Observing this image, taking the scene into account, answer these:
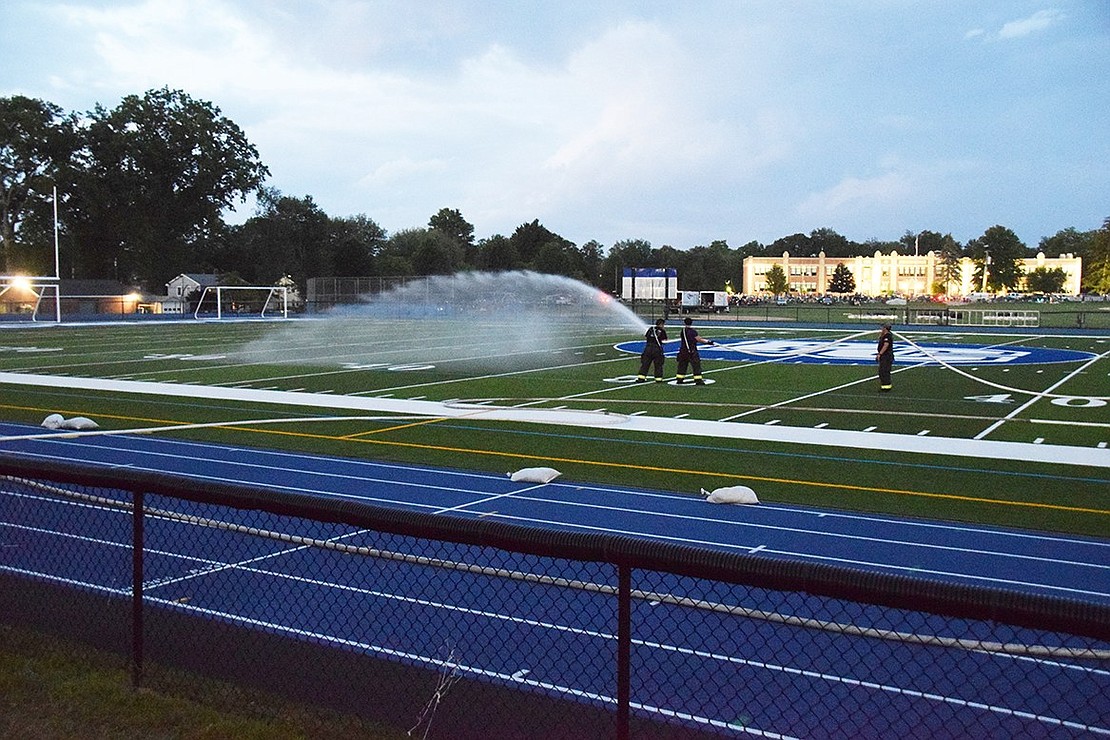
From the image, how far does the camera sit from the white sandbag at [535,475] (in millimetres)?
13883

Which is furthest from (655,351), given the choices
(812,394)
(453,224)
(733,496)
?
(453,224)

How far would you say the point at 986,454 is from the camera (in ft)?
53.8

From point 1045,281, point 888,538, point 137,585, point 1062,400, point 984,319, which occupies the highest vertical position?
point 1045,281

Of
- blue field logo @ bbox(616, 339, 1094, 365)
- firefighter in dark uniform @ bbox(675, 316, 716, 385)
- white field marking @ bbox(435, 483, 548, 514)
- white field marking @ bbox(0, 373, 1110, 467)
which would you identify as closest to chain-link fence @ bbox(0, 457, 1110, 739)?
white field marking @ bbox(435, 483, 548, 514)

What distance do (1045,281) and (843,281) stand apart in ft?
136

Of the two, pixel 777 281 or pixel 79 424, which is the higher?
pixel 777 281

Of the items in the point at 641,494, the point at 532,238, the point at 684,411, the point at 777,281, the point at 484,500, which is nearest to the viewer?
the point at 484,500

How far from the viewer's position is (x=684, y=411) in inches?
865

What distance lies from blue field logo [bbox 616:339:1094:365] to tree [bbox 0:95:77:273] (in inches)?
2832

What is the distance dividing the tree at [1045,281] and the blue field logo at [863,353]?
520 feet

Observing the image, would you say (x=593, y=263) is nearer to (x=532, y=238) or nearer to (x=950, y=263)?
(x=532, y=238)

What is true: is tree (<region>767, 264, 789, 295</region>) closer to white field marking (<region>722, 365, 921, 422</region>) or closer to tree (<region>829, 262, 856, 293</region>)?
tree (<region>829, 262, 856, 293</region>)

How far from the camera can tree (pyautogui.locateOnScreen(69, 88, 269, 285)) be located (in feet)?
317

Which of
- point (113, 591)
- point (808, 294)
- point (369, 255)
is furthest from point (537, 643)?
point (808, 294)
